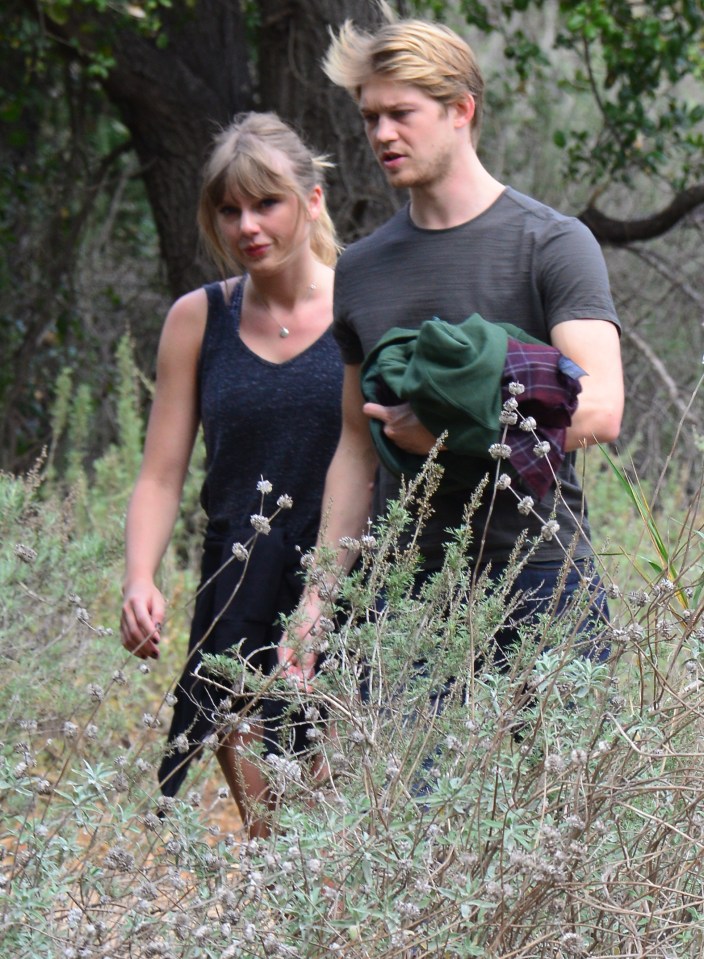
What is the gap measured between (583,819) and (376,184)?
5338mm

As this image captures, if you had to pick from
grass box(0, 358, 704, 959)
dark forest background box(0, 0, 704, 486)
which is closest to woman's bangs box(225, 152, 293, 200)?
grass box(0, 358, 704, 959)

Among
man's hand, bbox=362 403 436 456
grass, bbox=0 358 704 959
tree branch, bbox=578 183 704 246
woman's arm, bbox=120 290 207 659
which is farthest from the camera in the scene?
tree branch, bbox=578 183 704 246

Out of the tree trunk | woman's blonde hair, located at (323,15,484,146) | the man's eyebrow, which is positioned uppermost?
woman's blonde hair, located at (323,15,484,146)

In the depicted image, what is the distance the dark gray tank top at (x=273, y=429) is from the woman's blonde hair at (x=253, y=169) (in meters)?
0.35

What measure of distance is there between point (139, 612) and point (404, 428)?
34.6 inches

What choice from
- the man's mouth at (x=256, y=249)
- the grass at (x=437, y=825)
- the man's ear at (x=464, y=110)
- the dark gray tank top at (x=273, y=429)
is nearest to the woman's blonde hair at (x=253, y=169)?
the man's mouth at (x=256, y=249)

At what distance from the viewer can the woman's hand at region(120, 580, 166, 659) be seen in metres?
2.96

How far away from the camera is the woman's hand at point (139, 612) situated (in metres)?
2.96

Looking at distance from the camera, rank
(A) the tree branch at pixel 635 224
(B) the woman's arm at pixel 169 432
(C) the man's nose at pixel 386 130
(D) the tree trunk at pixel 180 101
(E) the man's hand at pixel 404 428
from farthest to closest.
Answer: (A) the tree branch at pixel 635 224
(D) the tree trunk at pixel 180 101
(B) the woman's arm at pixel 169 432
(C) the man's nose at pixel 386 130
(E) the man's hand at pixel 404 428

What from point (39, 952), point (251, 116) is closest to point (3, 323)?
point (251, 116)

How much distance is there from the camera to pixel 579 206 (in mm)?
9227

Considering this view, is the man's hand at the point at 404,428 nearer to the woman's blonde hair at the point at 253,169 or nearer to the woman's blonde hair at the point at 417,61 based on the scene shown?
the woman's blonde hair at the point at 417,61

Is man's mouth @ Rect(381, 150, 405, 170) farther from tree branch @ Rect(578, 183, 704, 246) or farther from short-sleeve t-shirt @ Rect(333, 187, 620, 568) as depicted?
tree branch @ Rect(578, 183, 704, 246)

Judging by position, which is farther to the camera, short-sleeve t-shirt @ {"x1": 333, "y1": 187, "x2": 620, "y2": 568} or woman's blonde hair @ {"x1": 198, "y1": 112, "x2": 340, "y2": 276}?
woman's blonde hair @ {"x1": 198, "y1": 112, "x2": 340, "y2": 276}
